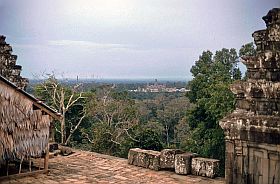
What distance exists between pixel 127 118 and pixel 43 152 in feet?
41.5

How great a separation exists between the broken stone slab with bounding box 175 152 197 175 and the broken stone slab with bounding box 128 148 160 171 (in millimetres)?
648

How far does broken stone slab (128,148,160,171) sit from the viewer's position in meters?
10.2

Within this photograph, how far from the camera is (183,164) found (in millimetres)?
9633

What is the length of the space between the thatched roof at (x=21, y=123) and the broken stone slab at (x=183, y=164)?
3.36m

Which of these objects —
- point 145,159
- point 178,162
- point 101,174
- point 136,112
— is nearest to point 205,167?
point 178,162

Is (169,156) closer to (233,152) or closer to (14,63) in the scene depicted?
(233,152)

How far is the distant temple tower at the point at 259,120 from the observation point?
6734 mm

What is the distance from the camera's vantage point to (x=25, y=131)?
9109 millimetres

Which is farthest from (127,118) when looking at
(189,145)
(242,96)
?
(242,96)

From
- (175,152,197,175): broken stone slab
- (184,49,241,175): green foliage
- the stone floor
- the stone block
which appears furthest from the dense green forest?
(175,152,197,175): broken stone slab

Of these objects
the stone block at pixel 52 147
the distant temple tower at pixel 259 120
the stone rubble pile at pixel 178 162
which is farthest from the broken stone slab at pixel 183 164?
the stone block at pixel 52 147

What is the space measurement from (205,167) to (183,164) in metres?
0.58

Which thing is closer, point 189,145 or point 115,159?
point 115,159

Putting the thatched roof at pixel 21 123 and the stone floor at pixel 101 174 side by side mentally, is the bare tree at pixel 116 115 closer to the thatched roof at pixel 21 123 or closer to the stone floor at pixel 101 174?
the stone floor at pixel 101 174
